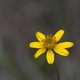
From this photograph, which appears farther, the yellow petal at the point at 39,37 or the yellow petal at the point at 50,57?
the yellow petal at the point at 39,37

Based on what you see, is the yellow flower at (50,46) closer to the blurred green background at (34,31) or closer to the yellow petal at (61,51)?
the yellow petal at (61,51)

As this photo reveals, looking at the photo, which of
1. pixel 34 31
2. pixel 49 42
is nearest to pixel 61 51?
pixel 49 42

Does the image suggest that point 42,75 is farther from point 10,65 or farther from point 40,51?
point 40,51

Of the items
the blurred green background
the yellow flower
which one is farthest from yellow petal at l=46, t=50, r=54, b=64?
the blurred green background

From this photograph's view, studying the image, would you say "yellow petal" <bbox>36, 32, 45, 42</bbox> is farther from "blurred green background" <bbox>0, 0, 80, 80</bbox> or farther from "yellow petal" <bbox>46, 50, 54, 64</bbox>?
"blurred green background" <bbox>0, 0, 80, 80</bbox>

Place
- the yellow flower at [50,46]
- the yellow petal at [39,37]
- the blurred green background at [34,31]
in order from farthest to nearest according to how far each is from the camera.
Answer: the blurred green background at [34,31] < the yellow petal at [39,37] < the yellow flower at [50,46]

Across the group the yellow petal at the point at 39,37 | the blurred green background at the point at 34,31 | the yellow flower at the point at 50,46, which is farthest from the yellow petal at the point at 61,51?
the blurred green background at the point at 34,31

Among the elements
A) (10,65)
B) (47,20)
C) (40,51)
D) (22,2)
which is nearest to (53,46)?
(40,51)

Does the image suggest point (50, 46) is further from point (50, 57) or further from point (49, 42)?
point (50, 57)
